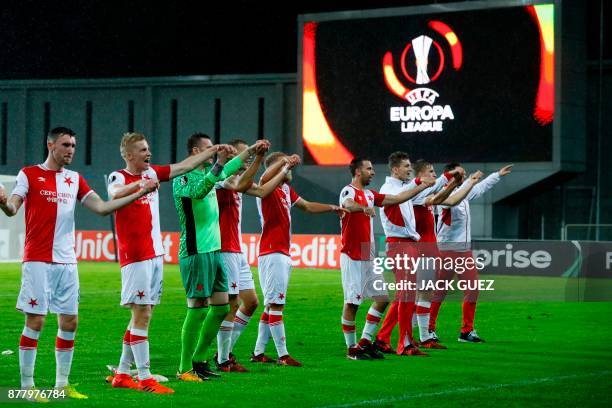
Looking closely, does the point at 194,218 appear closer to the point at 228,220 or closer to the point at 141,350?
the point at 228,220

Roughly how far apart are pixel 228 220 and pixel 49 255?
8.45ft

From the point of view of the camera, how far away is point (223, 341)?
11.0m

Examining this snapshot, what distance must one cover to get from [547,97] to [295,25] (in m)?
15.8

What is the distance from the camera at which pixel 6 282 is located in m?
25.7

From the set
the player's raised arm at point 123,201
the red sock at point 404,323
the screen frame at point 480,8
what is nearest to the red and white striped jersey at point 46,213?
the player's raised arm at point 123,201

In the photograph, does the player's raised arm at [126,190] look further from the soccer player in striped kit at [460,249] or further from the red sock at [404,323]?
the soccer player in striped kit at [460,249]

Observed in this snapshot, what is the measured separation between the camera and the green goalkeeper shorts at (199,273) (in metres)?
9.98

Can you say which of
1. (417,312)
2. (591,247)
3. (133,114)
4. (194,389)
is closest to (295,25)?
(133,114)

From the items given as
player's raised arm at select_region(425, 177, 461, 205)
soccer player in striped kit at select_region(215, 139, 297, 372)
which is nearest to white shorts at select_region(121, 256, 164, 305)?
soccer player in striped kit at select_region(215, 139, 297, 372)

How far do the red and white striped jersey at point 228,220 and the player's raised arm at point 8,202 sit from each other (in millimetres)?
2648

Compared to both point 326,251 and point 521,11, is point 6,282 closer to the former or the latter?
point 326,251

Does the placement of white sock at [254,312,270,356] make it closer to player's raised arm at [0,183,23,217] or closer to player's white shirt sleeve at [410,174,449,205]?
player's white shirt sleeve at [410,174,449,205]

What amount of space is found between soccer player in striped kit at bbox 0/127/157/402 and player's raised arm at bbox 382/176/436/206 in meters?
4.22

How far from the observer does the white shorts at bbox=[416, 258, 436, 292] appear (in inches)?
517
